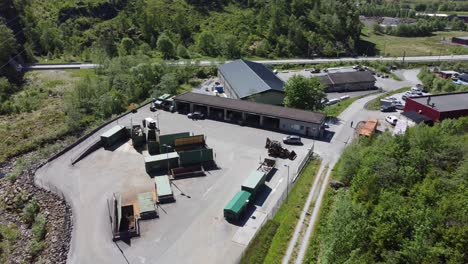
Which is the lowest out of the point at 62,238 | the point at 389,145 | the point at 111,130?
the point at 62,238

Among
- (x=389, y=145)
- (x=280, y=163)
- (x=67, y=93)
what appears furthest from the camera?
(x=67, y=93)

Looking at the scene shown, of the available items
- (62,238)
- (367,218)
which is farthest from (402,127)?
(62,238)

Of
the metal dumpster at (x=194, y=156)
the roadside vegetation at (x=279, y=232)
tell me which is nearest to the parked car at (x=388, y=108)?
the roadside vegetation at (x=279, y=232)

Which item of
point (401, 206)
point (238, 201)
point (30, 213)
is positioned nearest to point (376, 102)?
point (401, 206)

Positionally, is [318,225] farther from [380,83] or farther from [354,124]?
[380,83]

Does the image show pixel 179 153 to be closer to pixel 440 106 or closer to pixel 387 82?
pixel 440 106

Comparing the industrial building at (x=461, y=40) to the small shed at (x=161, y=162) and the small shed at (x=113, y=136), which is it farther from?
the small shed at (x=113, y=136)
